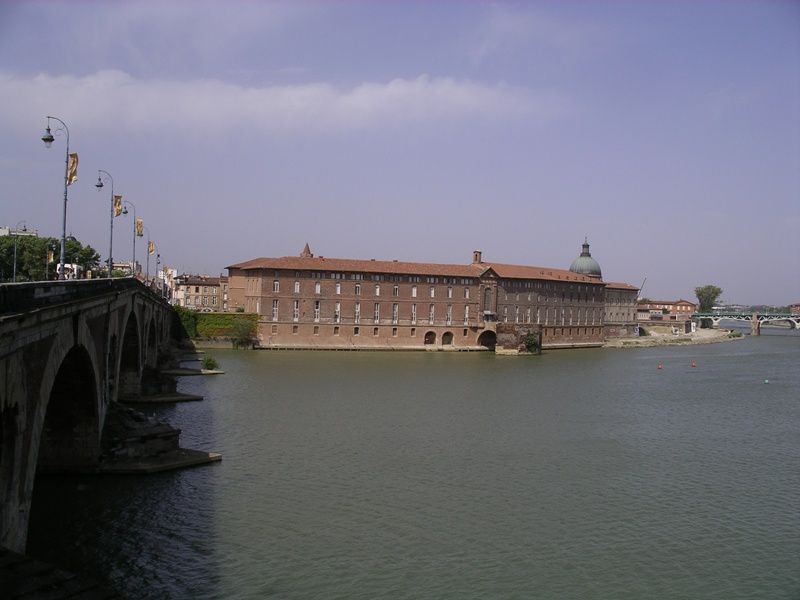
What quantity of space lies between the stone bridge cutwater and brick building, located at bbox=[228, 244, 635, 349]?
46.6 m

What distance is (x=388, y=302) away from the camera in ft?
319

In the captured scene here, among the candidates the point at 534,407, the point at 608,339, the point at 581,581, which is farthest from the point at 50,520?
the point at 608,339

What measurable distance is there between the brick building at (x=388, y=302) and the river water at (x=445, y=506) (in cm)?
4279

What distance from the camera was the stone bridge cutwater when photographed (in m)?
14.5

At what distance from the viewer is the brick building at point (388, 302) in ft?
304

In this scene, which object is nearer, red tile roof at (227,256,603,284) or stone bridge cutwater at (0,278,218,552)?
stone bridge cutwater at (0,278,218,552)

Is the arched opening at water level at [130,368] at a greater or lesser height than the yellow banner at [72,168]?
lesser

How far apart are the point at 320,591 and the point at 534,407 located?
3244 centimetres

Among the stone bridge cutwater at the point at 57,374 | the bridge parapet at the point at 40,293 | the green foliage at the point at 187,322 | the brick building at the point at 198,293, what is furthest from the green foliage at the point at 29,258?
the brick building at the point at 198,293

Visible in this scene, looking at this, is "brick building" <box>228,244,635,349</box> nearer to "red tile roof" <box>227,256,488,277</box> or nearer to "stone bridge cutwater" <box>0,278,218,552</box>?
"red tile roof" <box>227,256,488,277</box>

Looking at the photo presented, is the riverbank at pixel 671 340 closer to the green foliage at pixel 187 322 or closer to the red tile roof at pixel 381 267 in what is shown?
the red tile roof at pixel 381 267

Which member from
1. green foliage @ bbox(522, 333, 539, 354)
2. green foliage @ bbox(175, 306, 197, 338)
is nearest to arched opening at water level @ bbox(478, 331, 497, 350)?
green foliage @ bbox(522, 333, 539, 354)

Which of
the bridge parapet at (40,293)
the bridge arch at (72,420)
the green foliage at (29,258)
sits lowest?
the bridge arch at (72,420)

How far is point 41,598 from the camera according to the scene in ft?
34.3
